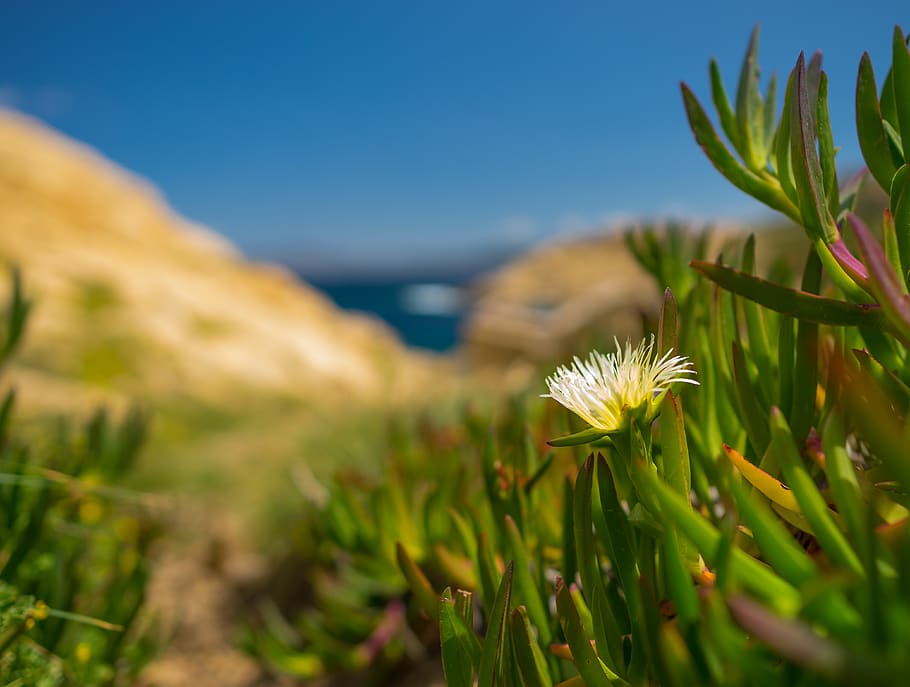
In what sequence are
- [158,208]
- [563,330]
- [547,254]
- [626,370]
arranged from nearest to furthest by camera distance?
[626,370] → [563,330] → [158,208] → [547,254]

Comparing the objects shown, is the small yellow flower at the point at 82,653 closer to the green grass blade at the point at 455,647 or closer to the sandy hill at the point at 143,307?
the green grass blade at the point at 455,647

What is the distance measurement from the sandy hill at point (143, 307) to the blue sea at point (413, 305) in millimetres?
28404

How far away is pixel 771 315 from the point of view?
90 cm

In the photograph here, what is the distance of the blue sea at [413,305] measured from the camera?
48250mm

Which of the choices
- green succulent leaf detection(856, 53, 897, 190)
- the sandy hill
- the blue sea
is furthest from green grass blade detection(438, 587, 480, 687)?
the blue sea

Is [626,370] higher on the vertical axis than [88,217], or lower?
lower

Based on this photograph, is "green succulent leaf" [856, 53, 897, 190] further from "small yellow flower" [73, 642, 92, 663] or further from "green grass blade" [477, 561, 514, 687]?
"small yellow flower" [73, 642, 92, 663]

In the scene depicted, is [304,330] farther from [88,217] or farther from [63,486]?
[63,486]

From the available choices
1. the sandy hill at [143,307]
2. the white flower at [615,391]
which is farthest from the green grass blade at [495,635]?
the sandy hill at [143,307]

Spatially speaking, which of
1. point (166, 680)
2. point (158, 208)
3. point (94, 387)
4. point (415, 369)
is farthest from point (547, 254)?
point (166, 680)

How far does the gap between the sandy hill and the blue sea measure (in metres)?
28.4

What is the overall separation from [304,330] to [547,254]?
34.8 meters

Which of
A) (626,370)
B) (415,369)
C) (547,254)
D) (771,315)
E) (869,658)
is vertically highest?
(547,254)

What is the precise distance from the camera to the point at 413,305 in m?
65.1
